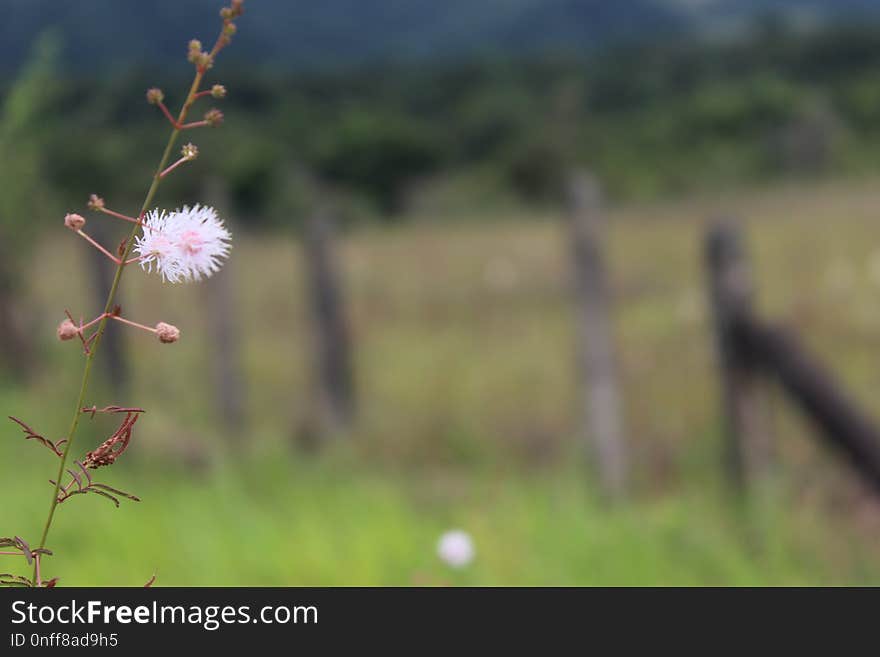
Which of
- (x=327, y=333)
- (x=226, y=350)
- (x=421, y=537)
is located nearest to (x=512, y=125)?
(x=327, y=333)

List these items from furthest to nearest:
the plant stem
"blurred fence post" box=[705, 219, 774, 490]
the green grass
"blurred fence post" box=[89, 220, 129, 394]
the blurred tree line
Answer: "blurred fence post" box=[89, 220, 129, 394], the blurred tree line, "blurred fence post" box=[705, 219, 774, 490], the green grass, the plant stem

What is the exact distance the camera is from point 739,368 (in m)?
3.73

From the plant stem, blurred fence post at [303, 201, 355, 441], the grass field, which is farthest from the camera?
blurred fence post at [303, 201, 355, 441]

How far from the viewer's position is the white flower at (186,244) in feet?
1.67

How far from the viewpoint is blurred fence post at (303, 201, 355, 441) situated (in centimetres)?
468

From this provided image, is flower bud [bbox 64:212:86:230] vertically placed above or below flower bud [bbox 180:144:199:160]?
below

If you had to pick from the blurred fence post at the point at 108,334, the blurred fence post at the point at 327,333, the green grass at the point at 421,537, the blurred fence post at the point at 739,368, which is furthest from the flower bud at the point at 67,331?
the blurred fence post at the point at 108,334

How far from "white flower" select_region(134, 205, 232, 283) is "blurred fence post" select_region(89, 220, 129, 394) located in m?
4.41

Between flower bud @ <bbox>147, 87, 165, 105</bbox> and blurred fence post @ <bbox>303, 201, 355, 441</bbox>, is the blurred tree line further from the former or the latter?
flower bud @ <bbox>147, 87, 165, 105</bbox>

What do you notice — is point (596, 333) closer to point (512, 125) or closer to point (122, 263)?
point (122, 263)

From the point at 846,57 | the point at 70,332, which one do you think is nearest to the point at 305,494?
the point at 70,332

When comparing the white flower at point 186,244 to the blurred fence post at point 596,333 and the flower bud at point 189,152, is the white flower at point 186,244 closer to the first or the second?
the flower bud at point 189,152

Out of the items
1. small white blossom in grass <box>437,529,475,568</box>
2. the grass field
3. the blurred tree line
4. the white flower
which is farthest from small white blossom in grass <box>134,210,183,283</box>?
the blurred tree line
